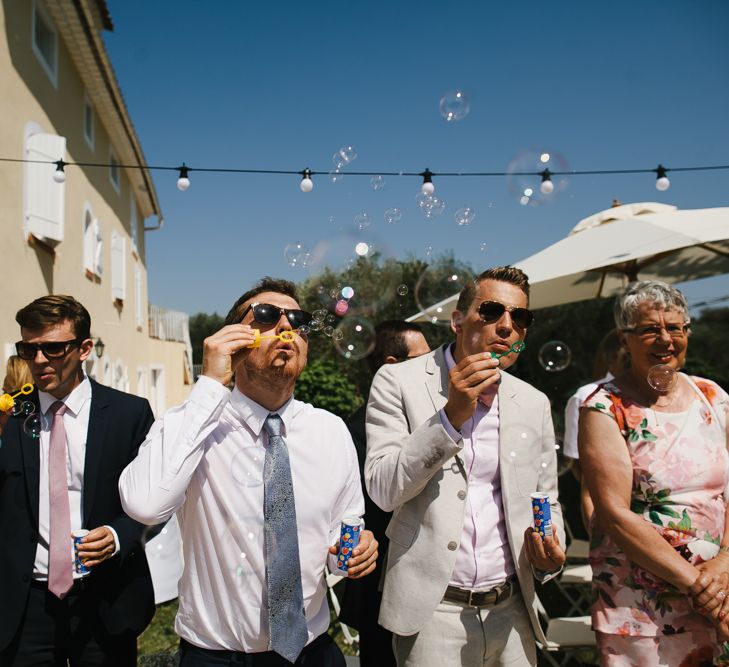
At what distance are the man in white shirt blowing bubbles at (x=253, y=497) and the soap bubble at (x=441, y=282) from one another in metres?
1.79

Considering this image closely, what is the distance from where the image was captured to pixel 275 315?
184 cm

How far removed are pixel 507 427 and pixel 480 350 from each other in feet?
0.98

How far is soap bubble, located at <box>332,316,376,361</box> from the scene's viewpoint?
3477mm

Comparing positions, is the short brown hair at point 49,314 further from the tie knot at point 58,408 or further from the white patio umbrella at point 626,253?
the white patio umbrella at point 626,253

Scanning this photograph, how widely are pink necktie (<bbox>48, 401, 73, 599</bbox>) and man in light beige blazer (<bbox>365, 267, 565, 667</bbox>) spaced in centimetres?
118

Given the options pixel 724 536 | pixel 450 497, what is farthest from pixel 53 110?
pixel 724 536

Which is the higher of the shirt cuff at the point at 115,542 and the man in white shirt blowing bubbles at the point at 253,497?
the man in white shirt blowing bubbles at the point at 253,497

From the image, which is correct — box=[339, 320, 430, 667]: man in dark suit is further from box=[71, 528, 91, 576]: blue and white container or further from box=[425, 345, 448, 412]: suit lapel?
box=[71, 528, 91, 576]: blue and white container

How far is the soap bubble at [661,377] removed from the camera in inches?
89.3

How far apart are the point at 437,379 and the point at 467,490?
1.37 feet

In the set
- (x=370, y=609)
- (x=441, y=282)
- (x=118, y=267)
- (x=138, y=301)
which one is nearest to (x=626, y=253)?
(x=441, y=282)

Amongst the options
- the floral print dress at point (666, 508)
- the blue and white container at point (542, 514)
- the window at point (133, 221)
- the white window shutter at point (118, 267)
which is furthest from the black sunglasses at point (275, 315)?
the window at point (133, 221)

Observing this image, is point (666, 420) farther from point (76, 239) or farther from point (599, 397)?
point (76, 239)

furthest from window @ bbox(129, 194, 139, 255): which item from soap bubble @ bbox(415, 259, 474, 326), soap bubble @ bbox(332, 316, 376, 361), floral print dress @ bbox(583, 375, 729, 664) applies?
floral print dress @ bbox(583, 375, 729, 664)
